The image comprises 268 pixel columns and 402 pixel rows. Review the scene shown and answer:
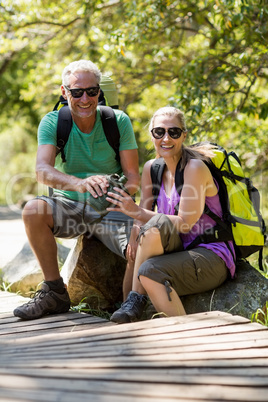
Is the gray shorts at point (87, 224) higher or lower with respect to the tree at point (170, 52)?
lower

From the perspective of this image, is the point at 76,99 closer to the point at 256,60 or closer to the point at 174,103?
the point at 174,103

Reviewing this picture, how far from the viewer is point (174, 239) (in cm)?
366

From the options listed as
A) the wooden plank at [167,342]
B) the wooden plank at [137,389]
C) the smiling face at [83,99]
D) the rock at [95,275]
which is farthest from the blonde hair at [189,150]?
the wooden plank at [137,389]

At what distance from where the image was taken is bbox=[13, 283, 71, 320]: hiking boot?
3.89 m

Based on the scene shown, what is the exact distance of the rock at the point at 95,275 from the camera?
4516mm

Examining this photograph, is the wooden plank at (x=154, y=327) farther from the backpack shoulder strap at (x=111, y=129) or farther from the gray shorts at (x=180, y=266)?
the backpack shoulder strap at (x=111, y=129)

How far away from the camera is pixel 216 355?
2.56 m

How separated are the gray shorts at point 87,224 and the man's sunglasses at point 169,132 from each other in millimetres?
888

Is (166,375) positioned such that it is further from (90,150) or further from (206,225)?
(90,150)

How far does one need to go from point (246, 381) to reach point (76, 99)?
9.25ft

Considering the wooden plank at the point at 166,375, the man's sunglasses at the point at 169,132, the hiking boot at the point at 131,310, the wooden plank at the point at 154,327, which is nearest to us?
the wooden plank at the point at 166,375

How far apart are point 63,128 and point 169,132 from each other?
1049mm

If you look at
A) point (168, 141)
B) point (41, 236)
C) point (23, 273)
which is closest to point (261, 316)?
point (168, 141)

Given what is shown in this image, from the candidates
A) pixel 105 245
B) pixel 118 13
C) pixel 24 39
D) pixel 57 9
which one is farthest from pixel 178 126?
pixel 24 39
